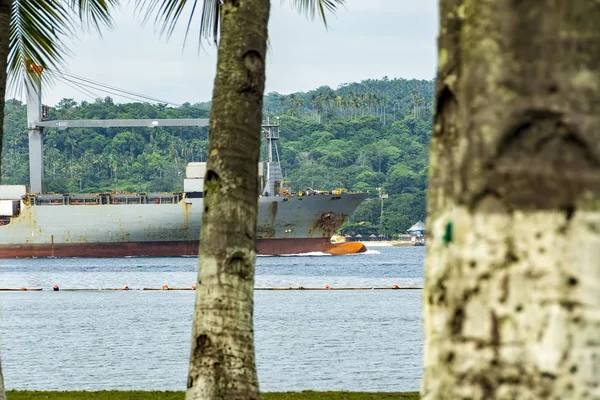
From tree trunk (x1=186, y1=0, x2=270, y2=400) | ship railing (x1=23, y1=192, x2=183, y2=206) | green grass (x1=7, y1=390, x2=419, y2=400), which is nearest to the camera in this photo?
tree trunk (x1=186, y1=0, x2=270, y2=400)

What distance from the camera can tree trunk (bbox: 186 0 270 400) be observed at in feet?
21.8

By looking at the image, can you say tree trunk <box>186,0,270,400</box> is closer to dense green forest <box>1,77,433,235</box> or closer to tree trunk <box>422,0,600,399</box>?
tree trunk <box>422,0,600,399</box>

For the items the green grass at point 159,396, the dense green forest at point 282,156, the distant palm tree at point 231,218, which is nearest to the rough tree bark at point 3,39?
the distant palm tree at point 231,218

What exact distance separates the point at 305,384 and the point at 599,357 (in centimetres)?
1784

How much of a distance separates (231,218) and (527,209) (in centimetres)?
484

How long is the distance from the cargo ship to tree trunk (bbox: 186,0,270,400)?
72655 mm

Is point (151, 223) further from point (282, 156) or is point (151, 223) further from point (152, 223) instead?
point (282, 156)

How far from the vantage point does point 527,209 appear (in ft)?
6.78

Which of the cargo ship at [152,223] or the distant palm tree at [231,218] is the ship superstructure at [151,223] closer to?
the cargo ship at [152,223]

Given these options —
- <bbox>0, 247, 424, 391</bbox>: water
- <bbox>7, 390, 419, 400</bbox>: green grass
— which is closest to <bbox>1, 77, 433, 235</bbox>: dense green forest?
<bbox>0, 247, 424, 391</bbox>: water

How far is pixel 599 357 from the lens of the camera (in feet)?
6.66

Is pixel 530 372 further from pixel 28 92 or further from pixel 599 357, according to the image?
pixel 28 92

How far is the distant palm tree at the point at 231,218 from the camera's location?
6633mm

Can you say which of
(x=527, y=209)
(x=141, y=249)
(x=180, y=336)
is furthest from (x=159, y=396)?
(x=141, y=249)
